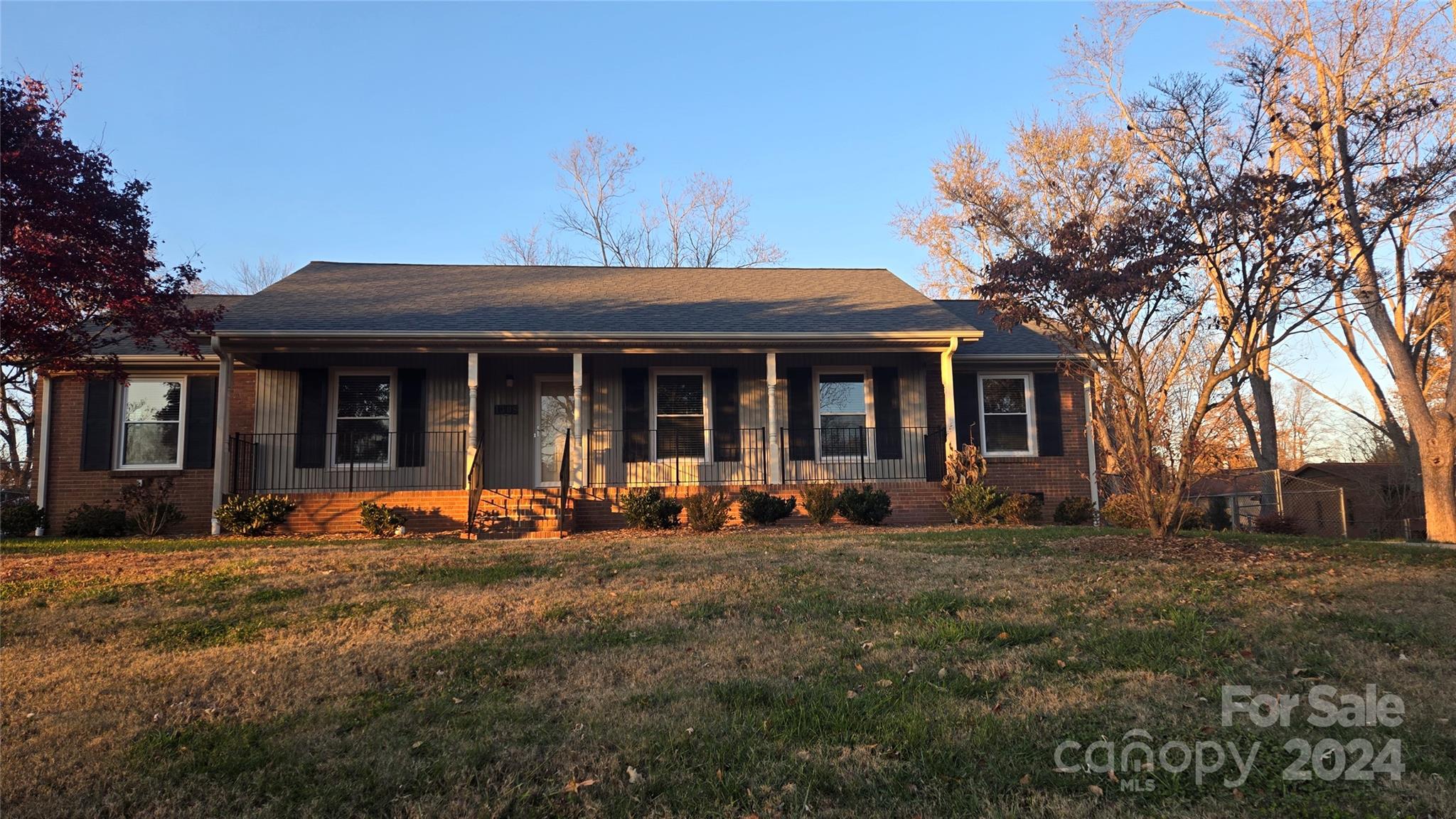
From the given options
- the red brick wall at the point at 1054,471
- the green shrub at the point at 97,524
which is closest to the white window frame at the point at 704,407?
the red brick wall at the point at 1054,471

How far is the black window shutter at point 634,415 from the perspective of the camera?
14.4 metres

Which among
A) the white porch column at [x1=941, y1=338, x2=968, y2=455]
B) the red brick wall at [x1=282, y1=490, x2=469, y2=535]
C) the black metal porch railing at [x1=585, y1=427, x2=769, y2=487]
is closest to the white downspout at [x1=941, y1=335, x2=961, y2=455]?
the white porch column at [x1=941, y1=338, x2=968, y2=455]

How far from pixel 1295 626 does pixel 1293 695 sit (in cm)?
147

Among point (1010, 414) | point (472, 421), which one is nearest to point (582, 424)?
point (472, 421)

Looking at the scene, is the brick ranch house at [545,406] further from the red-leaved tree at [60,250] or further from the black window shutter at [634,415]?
the red-leaved tree at [60,250]

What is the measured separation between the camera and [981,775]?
3.38 metres

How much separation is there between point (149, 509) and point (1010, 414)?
13972 millimetres

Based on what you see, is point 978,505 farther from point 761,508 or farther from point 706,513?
point 706,513

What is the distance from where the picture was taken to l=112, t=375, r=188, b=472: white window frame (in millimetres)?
13617

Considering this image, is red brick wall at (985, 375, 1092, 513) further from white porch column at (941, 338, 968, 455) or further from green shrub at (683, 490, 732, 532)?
green shrub at (683, 490, 732, 532)

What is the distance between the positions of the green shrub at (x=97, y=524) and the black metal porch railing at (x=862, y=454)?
10.2 metres

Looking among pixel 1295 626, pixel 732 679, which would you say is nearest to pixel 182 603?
pixel 732 679

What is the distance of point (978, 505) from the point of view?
12680 mm

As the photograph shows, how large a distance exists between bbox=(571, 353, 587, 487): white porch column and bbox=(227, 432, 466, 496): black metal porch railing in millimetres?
1911
